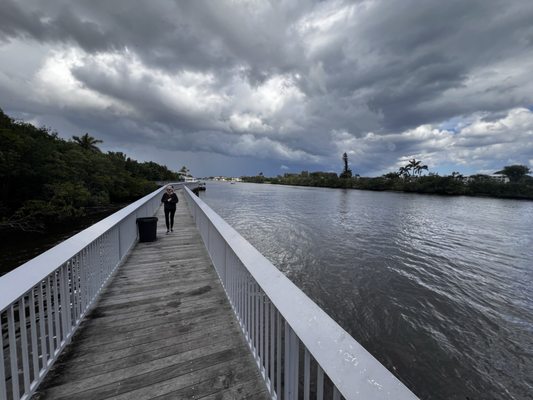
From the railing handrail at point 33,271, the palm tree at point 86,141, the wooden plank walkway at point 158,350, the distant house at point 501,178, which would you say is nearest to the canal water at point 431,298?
the wooden plank walkway at point 158,350

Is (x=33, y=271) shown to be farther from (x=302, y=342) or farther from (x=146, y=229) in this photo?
(x=146, y=229)

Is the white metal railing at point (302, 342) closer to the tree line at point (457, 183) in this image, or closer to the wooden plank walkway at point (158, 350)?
the wooden plank walkway at point (158, 350)

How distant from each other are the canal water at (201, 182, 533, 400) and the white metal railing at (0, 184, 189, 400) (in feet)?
18.3

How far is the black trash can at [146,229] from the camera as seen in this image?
21.4ft

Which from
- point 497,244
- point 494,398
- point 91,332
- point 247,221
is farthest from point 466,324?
point 247,221

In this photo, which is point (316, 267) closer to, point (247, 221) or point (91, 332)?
point (91, 332)

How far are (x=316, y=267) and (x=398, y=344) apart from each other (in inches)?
178

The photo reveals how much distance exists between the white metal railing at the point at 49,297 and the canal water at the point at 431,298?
559 cm

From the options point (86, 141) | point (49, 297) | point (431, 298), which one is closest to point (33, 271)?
A: point (49, 297)

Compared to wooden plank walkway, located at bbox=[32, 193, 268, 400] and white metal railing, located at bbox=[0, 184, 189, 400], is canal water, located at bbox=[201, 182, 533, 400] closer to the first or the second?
wooden plank walkway, located at bbox=[32, 193, 268, 400]

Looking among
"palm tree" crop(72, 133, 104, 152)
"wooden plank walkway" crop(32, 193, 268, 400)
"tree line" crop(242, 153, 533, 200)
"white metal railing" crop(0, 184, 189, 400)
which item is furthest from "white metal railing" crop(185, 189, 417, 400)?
"tree line" crop(242, 153, 533, 200)

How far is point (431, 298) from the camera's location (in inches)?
304

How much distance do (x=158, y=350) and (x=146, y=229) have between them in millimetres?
4555

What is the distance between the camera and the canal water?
4.91 m
